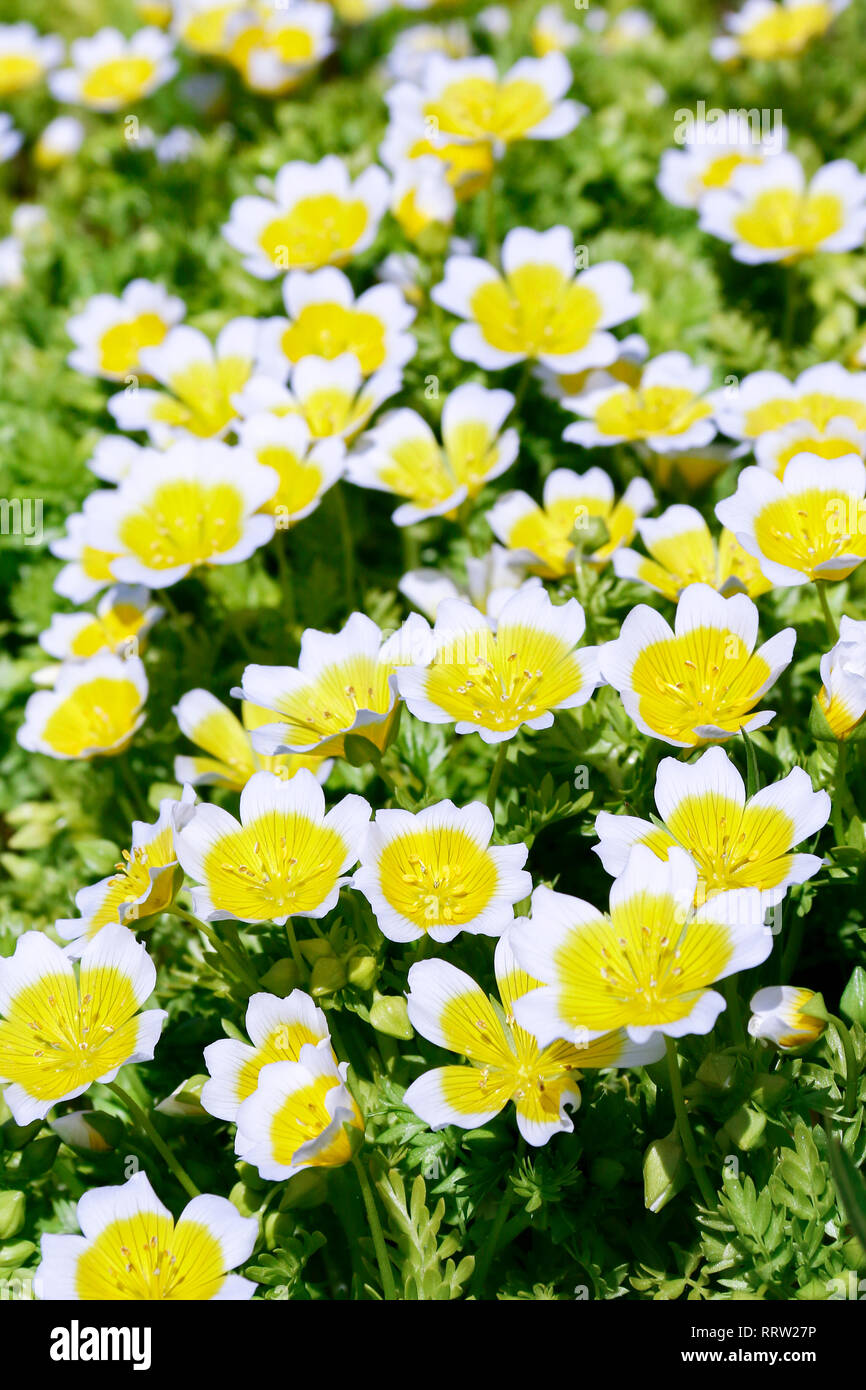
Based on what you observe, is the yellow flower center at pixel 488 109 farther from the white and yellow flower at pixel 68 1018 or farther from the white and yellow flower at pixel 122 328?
the white and yellow flower at pixel 68 1018

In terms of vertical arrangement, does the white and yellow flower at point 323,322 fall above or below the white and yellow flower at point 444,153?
below

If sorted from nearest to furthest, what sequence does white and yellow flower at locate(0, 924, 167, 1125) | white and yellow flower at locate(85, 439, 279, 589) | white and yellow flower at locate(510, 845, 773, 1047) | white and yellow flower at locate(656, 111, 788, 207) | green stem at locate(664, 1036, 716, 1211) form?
white and yellow flower at locate(510, 845, 773, 1047) → green stem at locate(664, 1036, 716, 1211) → white and yellow flower at locate(0, 924, 167, 1125) → white and yellow flower at locate(85, 439, 279, 589) → white and yellow flower at locate(656, 111, 788, 207)

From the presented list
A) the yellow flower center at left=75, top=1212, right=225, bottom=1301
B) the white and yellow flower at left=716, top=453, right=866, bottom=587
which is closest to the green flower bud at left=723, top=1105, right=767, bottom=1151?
the yellow flower center at left=75, top=1212, right=225, bottom=1301

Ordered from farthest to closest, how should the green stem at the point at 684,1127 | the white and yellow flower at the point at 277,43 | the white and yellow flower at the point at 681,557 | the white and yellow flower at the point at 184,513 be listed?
the white and yellow flower at the point at 277,43, the white and yellow flower at the point at 184,513, the white and yellow flower at the point at 681,557, the green stem at the point at 684,1127

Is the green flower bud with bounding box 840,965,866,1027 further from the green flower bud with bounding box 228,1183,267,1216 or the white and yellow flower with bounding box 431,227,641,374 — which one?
the white and yellow flower with bounding box 431,227,641,374

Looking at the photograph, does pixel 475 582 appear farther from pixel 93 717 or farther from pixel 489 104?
pixel 489 104

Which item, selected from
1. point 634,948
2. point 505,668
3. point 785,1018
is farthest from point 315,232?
point 785,1018

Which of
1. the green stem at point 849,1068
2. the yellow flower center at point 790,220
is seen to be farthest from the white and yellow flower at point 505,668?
the yellow flower center at point 790,220
